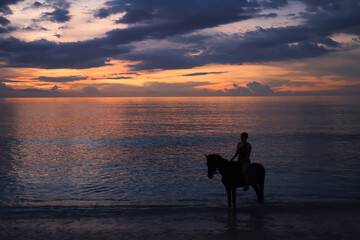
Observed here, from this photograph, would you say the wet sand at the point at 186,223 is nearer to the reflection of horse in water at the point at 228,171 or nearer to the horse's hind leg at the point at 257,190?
the horse's hind leg at the point at 257,190

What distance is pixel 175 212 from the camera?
12.2 metres

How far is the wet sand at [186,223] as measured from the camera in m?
9.50

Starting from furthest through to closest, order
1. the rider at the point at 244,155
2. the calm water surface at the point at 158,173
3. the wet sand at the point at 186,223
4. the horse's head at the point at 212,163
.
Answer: the calm water surface at the point at 158,173, the rider at the point at 244,155, the horse's head at the point at 212,163, the wet sand at the point at 186,223

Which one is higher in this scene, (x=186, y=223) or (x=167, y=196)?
(x=186, y=223)

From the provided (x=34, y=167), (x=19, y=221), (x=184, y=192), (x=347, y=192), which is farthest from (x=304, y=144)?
(x=19, y=221)

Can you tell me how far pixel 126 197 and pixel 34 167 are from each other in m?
10.9

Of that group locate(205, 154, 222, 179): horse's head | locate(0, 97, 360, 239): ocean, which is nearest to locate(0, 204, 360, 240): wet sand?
locate(0, 97, 360, 239): ocean

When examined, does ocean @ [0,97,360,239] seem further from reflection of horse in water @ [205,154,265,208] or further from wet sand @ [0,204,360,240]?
reflection of horse in water @ [205,154,265,208]

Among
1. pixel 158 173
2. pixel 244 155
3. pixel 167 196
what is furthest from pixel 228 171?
pixel 158 173

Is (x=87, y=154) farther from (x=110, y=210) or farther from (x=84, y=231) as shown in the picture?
(x=84, y=231)

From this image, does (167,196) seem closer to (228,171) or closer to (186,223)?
(186,223)

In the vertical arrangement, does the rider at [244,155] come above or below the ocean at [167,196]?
above

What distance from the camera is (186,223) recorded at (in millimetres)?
10656

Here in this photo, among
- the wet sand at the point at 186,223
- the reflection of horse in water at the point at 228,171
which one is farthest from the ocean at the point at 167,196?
the reflection of horse in water at the point at 228,171
